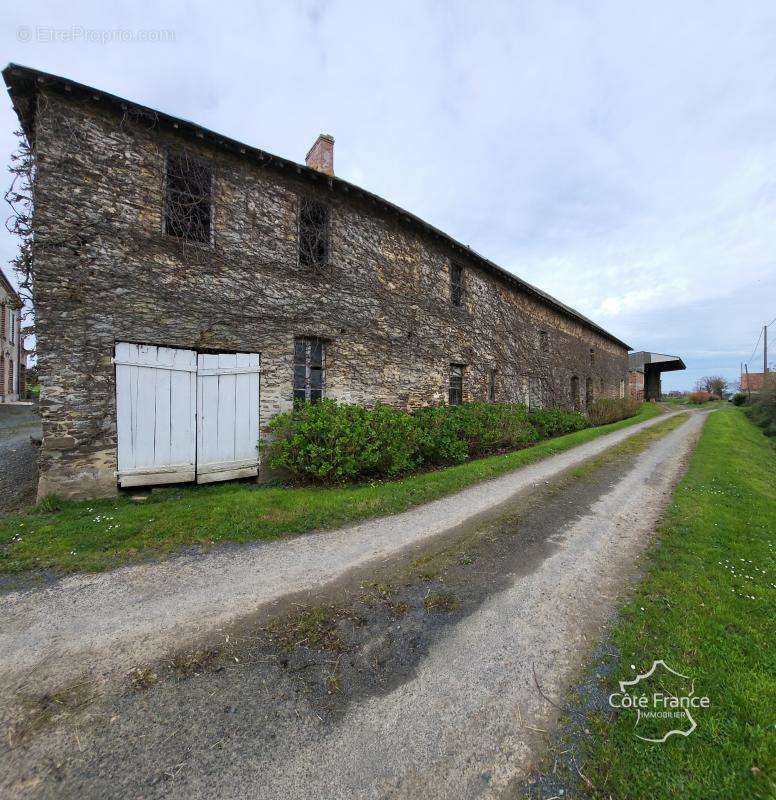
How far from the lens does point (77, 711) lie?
7.36 ft

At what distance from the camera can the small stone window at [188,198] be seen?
7223mm

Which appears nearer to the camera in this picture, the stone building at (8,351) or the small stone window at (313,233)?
the small stone window at (313,233)

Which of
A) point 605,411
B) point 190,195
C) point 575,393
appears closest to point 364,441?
point 190,195

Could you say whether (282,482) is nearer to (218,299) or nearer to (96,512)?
(96,512)

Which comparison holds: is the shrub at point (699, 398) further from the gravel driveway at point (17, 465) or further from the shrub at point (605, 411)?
the gravel driveway at point (17, 465)

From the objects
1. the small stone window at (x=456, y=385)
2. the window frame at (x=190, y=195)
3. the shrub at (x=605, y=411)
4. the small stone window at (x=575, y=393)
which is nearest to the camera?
the window frame at (x=190, y=195)

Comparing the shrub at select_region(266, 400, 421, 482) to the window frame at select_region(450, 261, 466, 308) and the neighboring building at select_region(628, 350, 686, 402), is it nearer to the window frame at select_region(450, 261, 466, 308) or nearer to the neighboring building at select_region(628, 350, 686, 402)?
the window frame at select_region(450, 261, 466, 308)

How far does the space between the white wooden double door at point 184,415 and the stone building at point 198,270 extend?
0.52 ft

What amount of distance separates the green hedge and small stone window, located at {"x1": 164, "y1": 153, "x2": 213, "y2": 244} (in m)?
4.39

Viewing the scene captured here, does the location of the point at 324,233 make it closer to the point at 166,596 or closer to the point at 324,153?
the point at 324,153

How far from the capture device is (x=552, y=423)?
15.4m

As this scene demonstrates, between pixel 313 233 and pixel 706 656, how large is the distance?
33.2 ft

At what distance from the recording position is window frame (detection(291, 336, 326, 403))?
28.9 feet

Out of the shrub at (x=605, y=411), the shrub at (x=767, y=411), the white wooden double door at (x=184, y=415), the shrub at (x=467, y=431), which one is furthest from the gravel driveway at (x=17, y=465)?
the shrub at (x=767, y=411)
